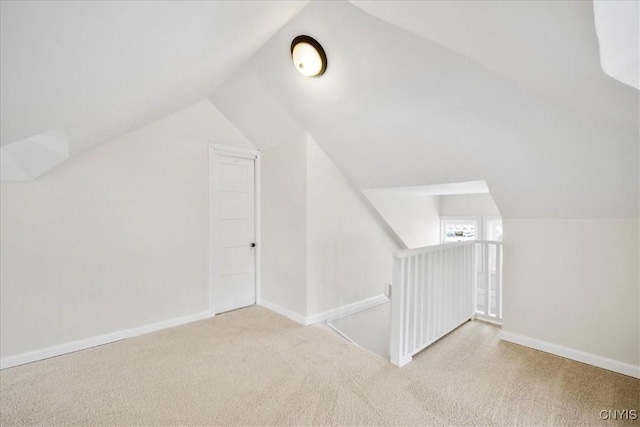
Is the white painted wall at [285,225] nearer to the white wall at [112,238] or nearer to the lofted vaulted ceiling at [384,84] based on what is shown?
the lofted vaulted ceiling at [384,84]

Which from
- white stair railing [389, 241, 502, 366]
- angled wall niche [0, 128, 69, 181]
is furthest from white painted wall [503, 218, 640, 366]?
angled wall niche [0, 128, 69, 181]

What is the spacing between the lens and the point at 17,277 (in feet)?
7.12

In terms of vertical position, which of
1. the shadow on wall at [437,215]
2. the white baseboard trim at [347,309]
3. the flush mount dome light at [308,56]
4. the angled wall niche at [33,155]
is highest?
the flush mount dome light at [308,56]

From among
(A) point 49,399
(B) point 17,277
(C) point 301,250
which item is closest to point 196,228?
(C) point 301,250

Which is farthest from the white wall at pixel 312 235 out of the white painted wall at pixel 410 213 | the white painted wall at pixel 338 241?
the white painted wall at pixel 410 213

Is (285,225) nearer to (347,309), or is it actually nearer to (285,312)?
(285,312)

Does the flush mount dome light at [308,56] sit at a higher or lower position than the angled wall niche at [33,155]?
higher

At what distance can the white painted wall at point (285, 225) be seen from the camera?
299cm

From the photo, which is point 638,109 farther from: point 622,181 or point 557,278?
point 557,278

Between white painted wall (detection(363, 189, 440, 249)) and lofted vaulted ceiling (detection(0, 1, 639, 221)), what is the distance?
64 cm

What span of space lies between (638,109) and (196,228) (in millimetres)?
3340

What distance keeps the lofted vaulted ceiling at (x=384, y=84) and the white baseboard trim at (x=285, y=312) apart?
1685mm

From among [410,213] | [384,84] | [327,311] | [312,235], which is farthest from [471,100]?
[327,311]

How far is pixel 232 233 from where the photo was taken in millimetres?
3385
